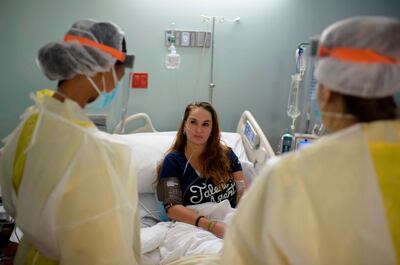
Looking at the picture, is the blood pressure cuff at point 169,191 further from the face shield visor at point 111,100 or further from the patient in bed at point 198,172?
the face shield visor at point 111,100

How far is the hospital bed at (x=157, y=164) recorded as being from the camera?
4.79ft

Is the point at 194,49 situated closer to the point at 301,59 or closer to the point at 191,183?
the point at 301,59

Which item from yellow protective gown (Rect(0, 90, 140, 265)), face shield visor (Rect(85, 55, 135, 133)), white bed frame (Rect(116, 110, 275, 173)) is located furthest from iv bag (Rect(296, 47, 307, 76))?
yellow protective gown (Rect(0, 90, 140, 265))

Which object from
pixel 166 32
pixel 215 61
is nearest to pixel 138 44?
pixel 166 32

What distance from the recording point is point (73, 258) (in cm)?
104

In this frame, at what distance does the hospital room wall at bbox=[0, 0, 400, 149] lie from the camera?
2.19 metres

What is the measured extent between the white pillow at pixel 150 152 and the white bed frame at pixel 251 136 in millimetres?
58

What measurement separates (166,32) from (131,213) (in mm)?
1573

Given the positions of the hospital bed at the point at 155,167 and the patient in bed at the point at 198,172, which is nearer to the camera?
the hospital bed at the point at 155,167

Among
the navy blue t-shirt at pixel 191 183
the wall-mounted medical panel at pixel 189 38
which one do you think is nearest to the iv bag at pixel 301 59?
the wall-mounted medical panel at pixel 189 38

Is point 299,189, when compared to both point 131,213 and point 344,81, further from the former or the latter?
point 131,213

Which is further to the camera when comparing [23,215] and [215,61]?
[215,61]

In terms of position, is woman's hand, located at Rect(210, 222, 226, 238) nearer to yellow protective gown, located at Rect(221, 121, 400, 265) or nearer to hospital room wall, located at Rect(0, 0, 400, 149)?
yellow protective gown, located at Rect(221, 121, 400, 265)

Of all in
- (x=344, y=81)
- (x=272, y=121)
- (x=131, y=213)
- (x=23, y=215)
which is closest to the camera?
(x=344, y=81)
